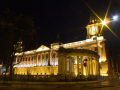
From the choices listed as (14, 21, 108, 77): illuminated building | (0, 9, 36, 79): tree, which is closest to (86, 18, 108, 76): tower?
(14, 21, 108, 77): illuminated building

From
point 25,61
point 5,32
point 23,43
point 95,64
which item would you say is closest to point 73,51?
point 95,64

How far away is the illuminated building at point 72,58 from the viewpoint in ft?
119

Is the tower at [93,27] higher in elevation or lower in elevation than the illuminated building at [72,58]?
higher

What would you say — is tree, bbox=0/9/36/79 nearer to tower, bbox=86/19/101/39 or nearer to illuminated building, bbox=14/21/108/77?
illuminated building, bbox=14/21/108/77

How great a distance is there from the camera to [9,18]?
31.3 m

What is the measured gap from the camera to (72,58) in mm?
41406

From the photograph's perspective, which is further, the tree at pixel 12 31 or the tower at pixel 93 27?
the tower at pixel 93 27

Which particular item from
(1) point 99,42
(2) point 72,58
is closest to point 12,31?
(2) point 72,58

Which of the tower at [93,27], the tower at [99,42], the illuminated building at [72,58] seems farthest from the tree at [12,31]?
the tower at [93,27]

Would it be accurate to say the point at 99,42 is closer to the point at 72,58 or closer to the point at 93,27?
the point at 93,27

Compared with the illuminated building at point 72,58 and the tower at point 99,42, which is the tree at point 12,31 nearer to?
the illuminated building at point 72,58

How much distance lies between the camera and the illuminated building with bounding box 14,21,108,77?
36344 mm

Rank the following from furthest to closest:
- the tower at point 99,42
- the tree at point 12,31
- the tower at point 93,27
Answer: the tower at point 93,27 < the tower at point 99,42 < the tree at point 12,31

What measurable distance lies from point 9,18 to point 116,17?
2200 centimetres
